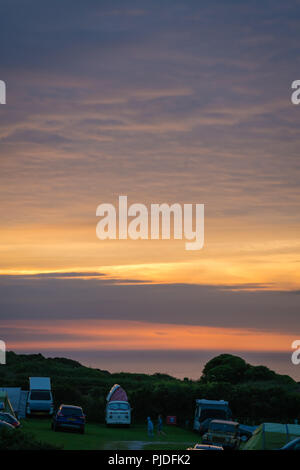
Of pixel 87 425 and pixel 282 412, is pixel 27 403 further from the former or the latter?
pixel 282 412

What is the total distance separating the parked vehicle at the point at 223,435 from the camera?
105ft

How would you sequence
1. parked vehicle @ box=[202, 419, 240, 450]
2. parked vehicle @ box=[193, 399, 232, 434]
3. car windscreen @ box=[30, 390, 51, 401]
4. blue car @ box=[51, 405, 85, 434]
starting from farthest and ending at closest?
car windscreen @ box=[30, 390, 51, 401], parked vehicle @ box=[193, 399, 232, 434], blue car @ box=[51, 405, 85, 434], parked vehicle @ box=[202, 419, 240, 450]

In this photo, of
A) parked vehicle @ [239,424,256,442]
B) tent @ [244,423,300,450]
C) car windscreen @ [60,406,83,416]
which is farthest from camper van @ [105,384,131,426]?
tent @ [244,423,300,450]

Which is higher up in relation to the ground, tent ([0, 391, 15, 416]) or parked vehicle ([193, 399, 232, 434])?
tent ([0, 391, 15, 416])

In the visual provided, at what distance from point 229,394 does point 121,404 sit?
1134 cm

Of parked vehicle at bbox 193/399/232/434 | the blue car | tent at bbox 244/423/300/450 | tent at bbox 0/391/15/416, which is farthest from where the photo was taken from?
parked vehicle at bbox 193/399/232/434

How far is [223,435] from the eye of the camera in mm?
32469

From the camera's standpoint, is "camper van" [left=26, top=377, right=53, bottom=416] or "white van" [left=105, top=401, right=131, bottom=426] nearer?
"white van" [left=105, top=401, right=131, bottom=426]

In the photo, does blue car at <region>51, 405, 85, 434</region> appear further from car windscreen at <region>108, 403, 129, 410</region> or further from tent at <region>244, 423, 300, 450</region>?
tent at <region>244, 423, 300, 450</region>

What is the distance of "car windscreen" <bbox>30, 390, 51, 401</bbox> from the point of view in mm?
44156

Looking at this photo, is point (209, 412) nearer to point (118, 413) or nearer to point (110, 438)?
point (118, 413)

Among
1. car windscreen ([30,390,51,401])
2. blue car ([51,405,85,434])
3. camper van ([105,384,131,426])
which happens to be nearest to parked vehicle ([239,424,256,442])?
camper van ([105,384,131,426])

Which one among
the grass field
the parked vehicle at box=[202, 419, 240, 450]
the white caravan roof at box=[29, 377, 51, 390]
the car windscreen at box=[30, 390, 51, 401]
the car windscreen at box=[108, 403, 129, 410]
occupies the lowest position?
the grass field
